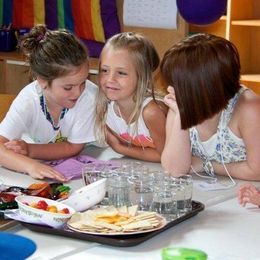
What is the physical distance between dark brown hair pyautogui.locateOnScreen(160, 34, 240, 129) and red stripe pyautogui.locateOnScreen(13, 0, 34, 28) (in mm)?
3250

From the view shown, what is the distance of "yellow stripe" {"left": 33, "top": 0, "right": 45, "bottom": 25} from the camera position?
16.4 feet

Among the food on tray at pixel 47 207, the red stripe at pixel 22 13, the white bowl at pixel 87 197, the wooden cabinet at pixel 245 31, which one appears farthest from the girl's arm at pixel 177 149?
the red stripe at pixel 22 13

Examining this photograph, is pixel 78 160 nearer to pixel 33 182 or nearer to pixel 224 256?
pixel 33 182

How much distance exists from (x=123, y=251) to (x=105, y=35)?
3320mm

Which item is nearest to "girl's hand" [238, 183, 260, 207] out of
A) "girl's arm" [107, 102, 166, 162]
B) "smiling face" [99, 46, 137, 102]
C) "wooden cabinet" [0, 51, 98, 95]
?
"girl's arm" [107, 102, 166, 162]

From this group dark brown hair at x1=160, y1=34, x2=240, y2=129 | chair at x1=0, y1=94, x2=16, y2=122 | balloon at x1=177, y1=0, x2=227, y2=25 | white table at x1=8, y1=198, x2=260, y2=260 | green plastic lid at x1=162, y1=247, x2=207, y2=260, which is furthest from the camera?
balloon at x1=177, y1=0, x2=227, y2=25

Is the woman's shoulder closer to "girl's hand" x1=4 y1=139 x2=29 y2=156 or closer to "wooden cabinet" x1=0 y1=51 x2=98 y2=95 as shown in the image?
"girl's hand" x1=4 y1=139 x2=29 y2=156

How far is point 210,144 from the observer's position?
217 cm

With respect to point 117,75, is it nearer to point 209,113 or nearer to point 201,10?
point 209,113

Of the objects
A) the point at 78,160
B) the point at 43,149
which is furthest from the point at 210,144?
the point at 43,149

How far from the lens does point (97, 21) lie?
4.69 metres

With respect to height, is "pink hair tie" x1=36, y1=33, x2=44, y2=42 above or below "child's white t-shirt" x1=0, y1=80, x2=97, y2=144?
above

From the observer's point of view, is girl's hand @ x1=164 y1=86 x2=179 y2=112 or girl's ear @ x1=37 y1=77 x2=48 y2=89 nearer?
girl's hand @ x1=164 y1=86 x2=179 y2=112

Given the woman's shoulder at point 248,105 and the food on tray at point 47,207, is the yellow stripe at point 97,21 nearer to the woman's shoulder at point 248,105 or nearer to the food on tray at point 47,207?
the woman's shoulder at point 248,105
